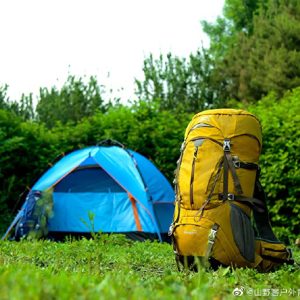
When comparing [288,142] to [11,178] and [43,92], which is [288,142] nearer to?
[11,178]

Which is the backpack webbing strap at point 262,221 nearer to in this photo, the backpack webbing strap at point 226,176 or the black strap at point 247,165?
the black strap at point 247,165

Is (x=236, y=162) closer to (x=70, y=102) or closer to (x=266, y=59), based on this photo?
(x=70, y=102)

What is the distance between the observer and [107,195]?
9.20 metres

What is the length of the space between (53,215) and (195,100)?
1379 cm

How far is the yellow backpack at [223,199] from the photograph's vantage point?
437 centimetres

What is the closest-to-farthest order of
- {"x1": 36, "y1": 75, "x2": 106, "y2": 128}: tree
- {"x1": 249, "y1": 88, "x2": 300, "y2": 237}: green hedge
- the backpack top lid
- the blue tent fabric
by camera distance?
the backpack top lid
{"x1": 249, "y1": 88, "x2": 300, "y2": 237}: green hedge
the blue tent fabric
{"x1": 36, "y1": 75, "x2": 106, "y2": 128}: tree

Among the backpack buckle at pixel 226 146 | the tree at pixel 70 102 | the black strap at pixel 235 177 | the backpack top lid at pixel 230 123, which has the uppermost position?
the tree at pixel 70 102

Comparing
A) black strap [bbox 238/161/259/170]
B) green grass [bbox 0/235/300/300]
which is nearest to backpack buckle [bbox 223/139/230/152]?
black strap [bbox 238/161/259/170]

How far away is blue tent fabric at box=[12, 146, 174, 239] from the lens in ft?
29.2

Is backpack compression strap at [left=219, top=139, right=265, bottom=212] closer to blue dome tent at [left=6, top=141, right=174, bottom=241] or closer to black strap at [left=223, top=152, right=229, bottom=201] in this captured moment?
black strap at [left=223, top=152, right=229, bottom=201]

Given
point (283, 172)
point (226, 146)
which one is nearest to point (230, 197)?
point (226, 146)

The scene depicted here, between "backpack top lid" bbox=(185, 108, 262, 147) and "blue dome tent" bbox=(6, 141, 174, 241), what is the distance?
13.7 feet

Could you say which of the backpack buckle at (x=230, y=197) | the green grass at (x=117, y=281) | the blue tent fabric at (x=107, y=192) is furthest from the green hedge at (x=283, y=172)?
the backpack buckle at (x=230, y=197)

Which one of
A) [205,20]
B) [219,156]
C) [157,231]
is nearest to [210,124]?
[219,156]
